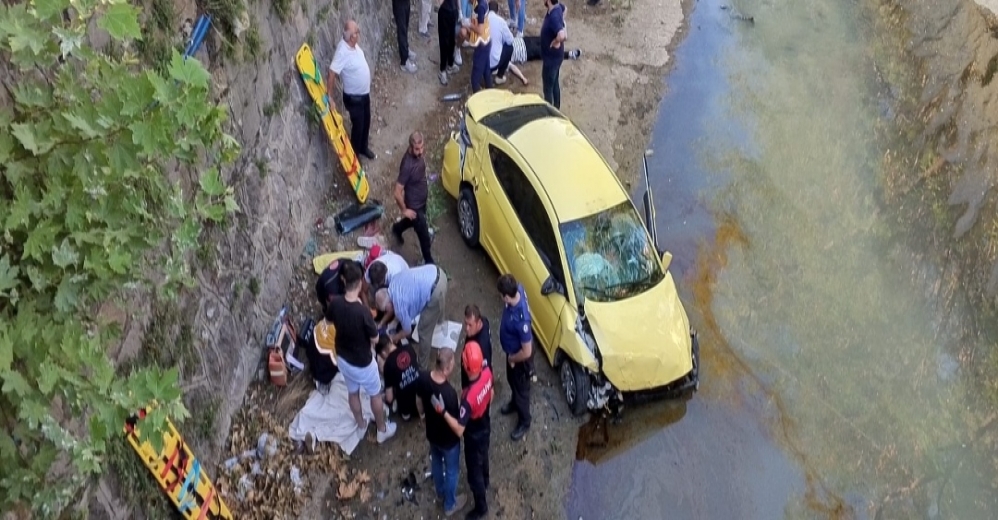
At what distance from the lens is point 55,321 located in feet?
11.8

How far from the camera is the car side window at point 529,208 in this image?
768 centimetres

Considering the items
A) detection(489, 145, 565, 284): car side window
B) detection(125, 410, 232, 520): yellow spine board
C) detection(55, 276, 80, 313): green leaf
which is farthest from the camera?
detection(489, 145, 565, 284): car side window

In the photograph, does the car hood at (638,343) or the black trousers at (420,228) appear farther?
the black trousers at (420,228)

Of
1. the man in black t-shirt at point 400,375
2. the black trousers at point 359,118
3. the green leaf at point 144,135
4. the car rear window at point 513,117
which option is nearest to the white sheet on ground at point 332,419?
the man in black t-shirt at point 400,375

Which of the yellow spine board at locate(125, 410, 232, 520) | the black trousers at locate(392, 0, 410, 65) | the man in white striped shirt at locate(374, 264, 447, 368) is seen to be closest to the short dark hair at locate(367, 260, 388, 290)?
the man in white striped shirt at locate(374, 264, 447, 368)

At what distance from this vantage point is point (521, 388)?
282 inches

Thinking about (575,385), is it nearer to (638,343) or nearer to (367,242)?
(638,343)

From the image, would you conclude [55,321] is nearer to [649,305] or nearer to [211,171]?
[211,171]

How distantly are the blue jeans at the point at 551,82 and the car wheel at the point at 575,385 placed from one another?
496 centimetres

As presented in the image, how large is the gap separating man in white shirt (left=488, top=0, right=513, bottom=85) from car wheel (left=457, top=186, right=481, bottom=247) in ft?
10.8

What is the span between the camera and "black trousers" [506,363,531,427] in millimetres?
7051

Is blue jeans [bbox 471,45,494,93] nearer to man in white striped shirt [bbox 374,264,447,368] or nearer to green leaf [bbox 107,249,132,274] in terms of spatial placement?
man in white striped shirt [bbox 374,264,447,368]

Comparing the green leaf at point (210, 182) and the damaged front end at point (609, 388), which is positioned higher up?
the green leaf at point (210, 182)

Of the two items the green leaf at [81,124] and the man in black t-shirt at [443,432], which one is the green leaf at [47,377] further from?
the man in black t-shirt at [443,432]
